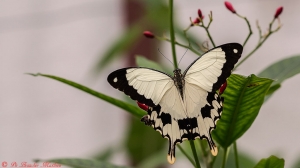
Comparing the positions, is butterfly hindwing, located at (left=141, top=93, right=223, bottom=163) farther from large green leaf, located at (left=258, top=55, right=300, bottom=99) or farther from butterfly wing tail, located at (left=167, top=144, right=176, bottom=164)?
large green leaf, located at (left=258, top=55, right=300, bottom=99)

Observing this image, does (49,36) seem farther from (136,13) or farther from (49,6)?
(136,13)

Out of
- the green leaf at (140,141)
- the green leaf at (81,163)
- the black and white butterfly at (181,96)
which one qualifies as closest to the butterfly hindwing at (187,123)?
the black and white butterfly at (181,96)

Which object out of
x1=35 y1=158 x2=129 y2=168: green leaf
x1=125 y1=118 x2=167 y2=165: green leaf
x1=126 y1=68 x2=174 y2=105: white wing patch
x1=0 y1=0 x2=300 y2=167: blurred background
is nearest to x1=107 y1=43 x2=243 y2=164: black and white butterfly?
x1=126 y1=68 x2=174 y2=105: white wing patch

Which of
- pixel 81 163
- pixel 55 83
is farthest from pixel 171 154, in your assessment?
pixel 55 83

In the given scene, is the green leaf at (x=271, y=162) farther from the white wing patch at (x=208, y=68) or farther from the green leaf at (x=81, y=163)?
the green leaf at (x=81, y=163)

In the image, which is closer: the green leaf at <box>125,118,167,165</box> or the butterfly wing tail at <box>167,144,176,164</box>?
the butterfly wing tail at <box>167,144,176,164</box>

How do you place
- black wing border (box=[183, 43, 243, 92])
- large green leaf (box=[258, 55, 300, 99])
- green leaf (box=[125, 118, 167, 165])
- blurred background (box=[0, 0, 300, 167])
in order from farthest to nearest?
blurred background (box=[0, 0, 300, 167]) < green leaf (box=[125, 118, 167, 165]) < large green leaf (box=[258, 55, 300, 99]) < black wing border (box=[183, 43, 243, 92])
